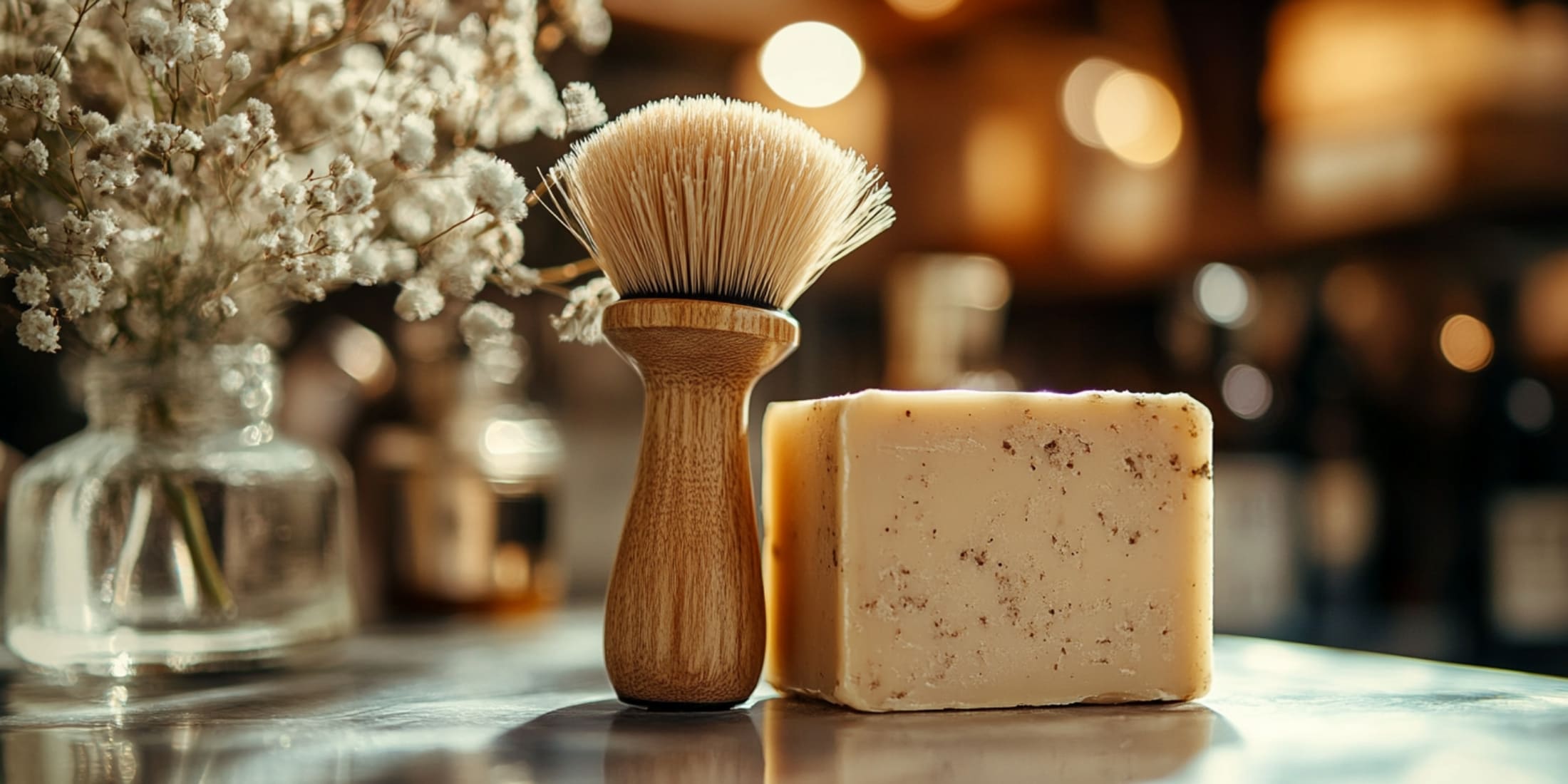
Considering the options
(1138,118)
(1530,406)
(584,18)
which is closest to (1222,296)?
(1138,118)

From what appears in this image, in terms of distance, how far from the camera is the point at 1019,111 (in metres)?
1.91

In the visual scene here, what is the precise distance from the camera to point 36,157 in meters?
0.53

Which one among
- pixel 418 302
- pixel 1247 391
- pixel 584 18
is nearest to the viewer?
pixel 418 302

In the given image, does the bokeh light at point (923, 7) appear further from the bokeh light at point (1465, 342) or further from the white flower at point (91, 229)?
the white flower at point (91, 229)

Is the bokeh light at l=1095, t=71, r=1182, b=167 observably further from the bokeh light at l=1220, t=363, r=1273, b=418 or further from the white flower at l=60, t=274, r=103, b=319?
the white flower at l=60, t=274, r=103, b=319

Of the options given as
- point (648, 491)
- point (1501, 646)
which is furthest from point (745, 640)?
point (1501, 646)

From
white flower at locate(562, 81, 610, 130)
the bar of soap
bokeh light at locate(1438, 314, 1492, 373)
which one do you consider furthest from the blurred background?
the bar of soap

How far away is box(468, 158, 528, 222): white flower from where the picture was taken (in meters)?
0.56

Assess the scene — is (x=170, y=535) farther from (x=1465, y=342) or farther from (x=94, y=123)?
(x=1465, y=342)

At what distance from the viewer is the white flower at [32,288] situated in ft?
1.78

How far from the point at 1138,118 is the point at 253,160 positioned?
1630 millimetres

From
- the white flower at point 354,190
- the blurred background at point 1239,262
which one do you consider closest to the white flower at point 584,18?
the white flower at point 354,190

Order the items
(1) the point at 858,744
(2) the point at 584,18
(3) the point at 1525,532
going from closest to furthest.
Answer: (1) the point at 858,744 → (2) the point at 584,18 → (3) the point at 1525,532

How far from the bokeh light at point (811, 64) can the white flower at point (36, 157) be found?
1.17 m
